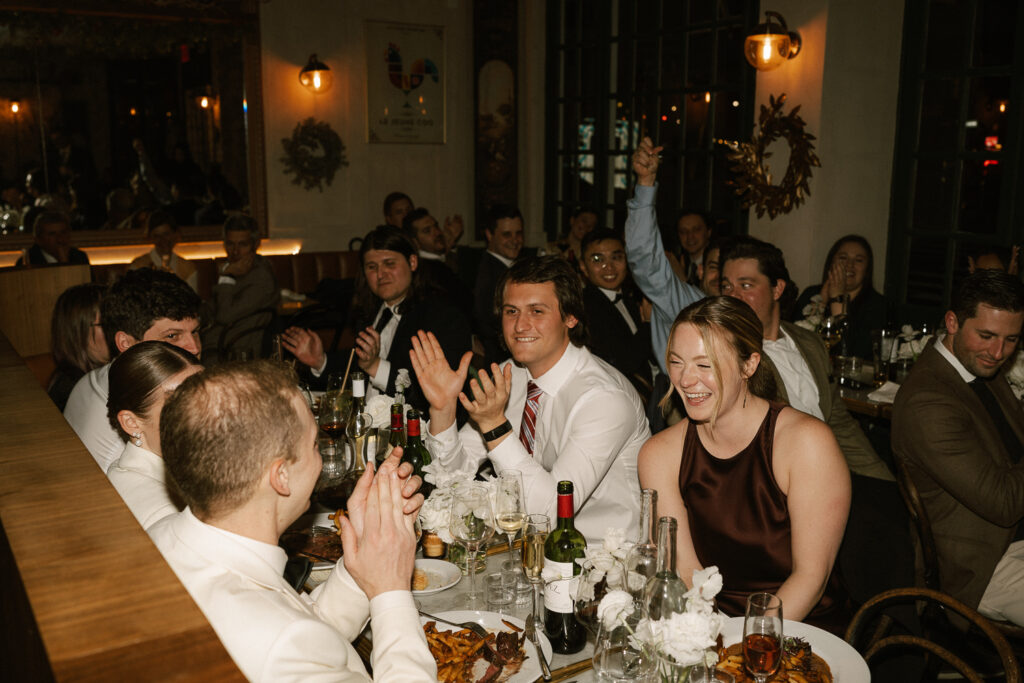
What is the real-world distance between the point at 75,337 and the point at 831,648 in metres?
2.90

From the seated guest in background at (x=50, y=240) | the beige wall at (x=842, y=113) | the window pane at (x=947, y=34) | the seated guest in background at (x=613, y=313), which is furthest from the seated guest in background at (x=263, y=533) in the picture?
the seated guest in background at (x=50, y=240)

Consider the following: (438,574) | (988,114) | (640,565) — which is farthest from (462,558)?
(988,114)

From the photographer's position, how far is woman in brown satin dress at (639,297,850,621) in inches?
82.2

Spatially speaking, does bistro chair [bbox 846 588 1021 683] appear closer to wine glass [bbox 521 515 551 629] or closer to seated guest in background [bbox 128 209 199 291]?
wine glass [bbox 521 515 551 629]

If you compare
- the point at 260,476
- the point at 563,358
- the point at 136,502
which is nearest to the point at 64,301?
the point at 136,502

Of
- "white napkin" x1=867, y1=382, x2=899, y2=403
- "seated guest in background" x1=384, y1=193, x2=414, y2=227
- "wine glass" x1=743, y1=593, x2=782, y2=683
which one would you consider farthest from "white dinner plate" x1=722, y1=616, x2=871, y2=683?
"seated guest in background" x1=384, y1=193, x2=414, y2=227

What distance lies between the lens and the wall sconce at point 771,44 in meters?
5.85

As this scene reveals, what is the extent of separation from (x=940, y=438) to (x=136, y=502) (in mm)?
2380

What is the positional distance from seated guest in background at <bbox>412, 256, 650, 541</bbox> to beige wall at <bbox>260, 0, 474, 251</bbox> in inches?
251

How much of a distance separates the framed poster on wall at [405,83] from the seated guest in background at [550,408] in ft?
21.8

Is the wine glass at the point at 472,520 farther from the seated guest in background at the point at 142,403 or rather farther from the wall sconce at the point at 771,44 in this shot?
the wall sconce at the point at 771,44

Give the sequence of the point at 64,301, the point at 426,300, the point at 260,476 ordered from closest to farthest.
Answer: the point at 260,476, the point at 64,301, the point at 426,300

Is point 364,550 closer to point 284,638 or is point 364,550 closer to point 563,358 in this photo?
point 284,638

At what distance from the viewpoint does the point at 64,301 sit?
126 inches
